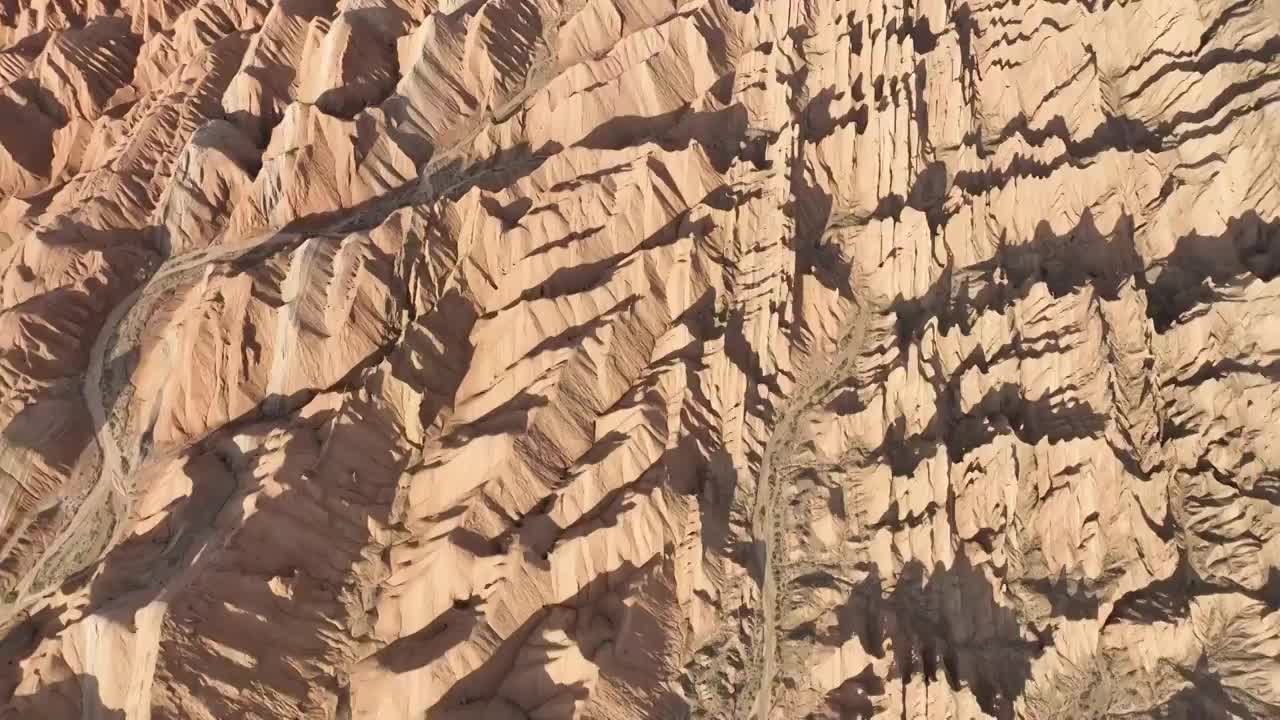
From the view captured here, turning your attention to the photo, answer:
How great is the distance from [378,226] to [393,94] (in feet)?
19.5

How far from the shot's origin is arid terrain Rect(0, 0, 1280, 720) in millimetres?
16188

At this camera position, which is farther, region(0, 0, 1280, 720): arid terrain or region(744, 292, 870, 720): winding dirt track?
region(744, 292, 870, 720): winding dirt track

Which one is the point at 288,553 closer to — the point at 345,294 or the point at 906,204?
the point at 345,294

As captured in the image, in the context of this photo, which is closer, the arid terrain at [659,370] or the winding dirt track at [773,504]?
the arid terrain at [659,370]

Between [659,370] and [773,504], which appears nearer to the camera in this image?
[773,504]

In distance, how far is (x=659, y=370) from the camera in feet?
64.5

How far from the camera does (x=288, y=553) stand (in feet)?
55.7

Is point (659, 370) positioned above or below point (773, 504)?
above

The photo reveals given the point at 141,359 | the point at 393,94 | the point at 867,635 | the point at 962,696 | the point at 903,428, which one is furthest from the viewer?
the point at 393,94

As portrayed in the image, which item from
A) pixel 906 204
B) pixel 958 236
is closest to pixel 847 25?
pixel 906 204

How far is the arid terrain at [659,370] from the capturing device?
16188 mm

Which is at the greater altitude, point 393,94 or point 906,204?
point 393,94

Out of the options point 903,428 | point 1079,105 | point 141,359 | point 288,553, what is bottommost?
point 288,553

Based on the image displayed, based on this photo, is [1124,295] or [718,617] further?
[1124,295]
